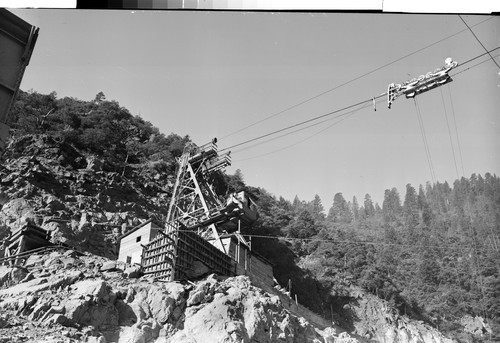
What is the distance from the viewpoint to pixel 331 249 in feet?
156

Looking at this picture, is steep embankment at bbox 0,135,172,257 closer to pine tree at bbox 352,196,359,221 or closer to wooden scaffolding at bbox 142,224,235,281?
wooden scaffolding at bbox 142,224,235,281

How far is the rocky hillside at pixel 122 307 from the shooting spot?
17688mm

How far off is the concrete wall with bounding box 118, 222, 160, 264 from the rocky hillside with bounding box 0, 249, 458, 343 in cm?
186

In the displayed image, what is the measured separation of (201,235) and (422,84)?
1764 centimetres

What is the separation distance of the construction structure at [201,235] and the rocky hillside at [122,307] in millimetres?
1103

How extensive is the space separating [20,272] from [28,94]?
21.2 m

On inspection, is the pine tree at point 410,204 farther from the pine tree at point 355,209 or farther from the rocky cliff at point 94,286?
the rocky cliff at point 94,286

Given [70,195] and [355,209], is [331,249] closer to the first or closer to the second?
[70,195]

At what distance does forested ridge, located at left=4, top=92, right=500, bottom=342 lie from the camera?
123 ft

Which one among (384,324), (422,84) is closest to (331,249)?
(384,324)

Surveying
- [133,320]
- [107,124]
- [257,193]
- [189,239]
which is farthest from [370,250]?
[133,320]

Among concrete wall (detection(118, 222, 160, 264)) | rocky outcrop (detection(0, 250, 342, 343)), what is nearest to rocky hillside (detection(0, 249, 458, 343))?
rocky outcrop (detection(0, 250, 342, 343))

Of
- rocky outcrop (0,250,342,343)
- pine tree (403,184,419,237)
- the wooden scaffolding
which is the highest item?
pine tree (403,184,419,237)

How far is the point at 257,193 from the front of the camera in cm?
5347
